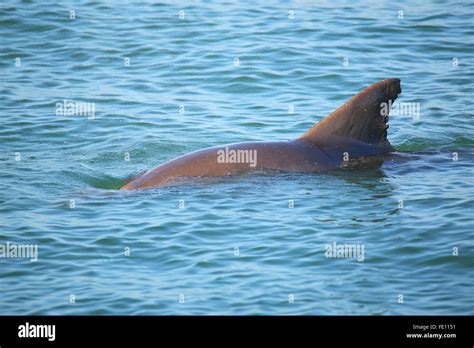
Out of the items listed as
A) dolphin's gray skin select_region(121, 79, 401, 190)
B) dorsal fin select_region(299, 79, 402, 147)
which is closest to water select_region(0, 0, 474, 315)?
dolphin's gray skin select_region(121, 79, 401, 190)

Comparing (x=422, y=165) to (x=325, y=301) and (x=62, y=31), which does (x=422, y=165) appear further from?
(x=62, y=31)

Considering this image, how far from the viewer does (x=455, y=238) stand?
9797 millimetres

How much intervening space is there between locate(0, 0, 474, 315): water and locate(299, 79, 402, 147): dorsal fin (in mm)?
512

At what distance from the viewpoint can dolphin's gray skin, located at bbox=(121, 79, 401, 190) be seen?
1137 cm

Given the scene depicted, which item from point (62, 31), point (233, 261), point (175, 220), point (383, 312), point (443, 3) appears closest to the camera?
point (383, 312)

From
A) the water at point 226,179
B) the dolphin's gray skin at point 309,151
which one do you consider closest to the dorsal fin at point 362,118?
the dolphin's gray skin at point 309,151

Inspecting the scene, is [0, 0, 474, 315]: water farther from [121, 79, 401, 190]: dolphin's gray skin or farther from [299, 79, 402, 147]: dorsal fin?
[299, 79, 402, 147]: dorsal fin

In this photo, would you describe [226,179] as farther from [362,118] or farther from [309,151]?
[362,118]

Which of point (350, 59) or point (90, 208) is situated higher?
point (350, 59)

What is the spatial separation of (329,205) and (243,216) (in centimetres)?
105

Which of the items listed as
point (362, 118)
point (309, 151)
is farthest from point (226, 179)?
point (362, 118)

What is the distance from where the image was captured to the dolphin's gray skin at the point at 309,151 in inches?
448

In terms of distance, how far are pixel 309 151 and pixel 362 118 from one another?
2.58 feet

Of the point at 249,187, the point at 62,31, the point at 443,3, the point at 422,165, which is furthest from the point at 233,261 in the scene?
the point at 443,3
